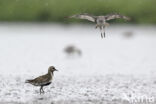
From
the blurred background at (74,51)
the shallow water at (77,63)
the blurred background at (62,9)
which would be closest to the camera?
the shallow water at (77,63)

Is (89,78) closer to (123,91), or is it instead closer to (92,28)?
(123,91)

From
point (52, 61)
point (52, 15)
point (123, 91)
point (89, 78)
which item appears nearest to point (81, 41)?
Result: point (52, 15)

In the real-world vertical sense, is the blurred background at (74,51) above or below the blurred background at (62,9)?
below

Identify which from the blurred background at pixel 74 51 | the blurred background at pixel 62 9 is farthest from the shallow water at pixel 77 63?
the blurred background at pixel 62 9

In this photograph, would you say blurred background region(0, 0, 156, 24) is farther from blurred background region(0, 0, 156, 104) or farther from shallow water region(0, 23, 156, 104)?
shallow water region(0, 23, 156, 104)

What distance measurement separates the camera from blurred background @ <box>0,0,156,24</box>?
40.8 m

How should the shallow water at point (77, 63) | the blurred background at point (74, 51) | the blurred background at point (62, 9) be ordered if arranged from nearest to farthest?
the shallow water at point (77, 63) < the blurred background at point (74, 51) < the blurred background at point (62, 9)

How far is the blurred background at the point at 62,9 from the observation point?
4075 cm

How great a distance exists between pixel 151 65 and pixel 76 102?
10.2 meters

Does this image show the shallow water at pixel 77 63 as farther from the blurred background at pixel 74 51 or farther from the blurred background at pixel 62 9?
the blurred background at pixel 62 9

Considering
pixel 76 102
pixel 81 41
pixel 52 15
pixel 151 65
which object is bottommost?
pixel 76 102

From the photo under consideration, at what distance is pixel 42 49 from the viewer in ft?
97.4

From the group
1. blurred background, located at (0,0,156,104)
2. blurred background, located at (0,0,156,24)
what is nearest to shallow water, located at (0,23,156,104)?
blurred background, located at (0,0,156,104)

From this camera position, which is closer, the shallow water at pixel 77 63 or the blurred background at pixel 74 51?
the shallow water at pixel 77 63
